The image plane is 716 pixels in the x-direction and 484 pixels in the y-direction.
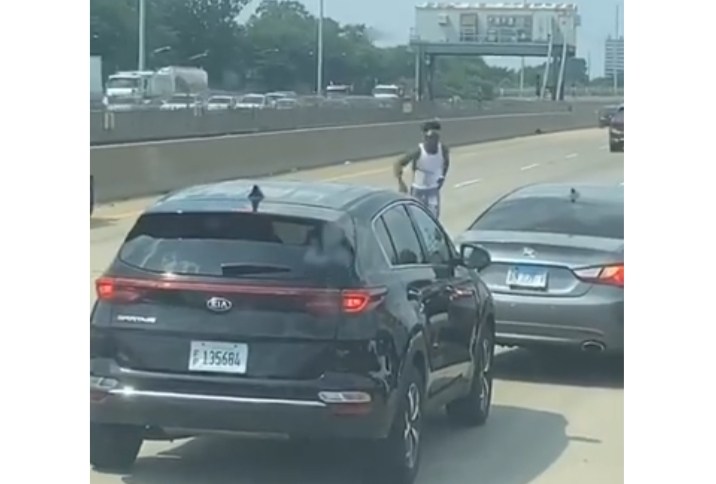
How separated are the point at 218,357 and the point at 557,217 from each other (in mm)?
5222

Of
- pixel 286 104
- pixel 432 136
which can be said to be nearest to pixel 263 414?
pixel 432 136

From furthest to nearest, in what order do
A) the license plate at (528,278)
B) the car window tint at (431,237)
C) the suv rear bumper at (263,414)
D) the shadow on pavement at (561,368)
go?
1. the shadow on pavement at (561,368)
2. the license plate at (528,278)
3. the car window tint at (431,237)
4. the suv rear bumper at (263,414)

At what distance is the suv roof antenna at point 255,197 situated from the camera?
739 centimetres

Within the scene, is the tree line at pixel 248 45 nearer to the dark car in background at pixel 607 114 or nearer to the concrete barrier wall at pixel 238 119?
the concrete barrier wall at pixel 238 119

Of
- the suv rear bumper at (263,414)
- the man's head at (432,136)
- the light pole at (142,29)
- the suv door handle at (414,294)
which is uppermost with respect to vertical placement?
the light pole at (142,29)

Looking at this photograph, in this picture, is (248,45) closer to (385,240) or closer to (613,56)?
(613,56)

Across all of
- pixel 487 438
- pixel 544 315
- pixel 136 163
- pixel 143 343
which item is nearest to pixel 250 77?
pixel 136 163

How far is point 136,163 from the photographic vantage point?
26.5 m

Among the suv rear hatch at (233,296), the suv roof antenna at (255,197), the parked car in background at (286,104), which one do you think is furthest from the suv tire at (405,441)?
the parked car in background at (286,104)

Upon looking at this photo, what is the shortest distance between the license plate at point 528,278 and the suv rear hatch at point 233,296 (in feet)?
12.3

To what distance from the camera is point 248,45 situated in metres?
19.0

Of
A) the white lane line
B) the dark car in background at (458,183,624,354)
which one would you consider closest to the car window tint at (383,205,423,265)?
the dark car in background at (458,183,624,354)
